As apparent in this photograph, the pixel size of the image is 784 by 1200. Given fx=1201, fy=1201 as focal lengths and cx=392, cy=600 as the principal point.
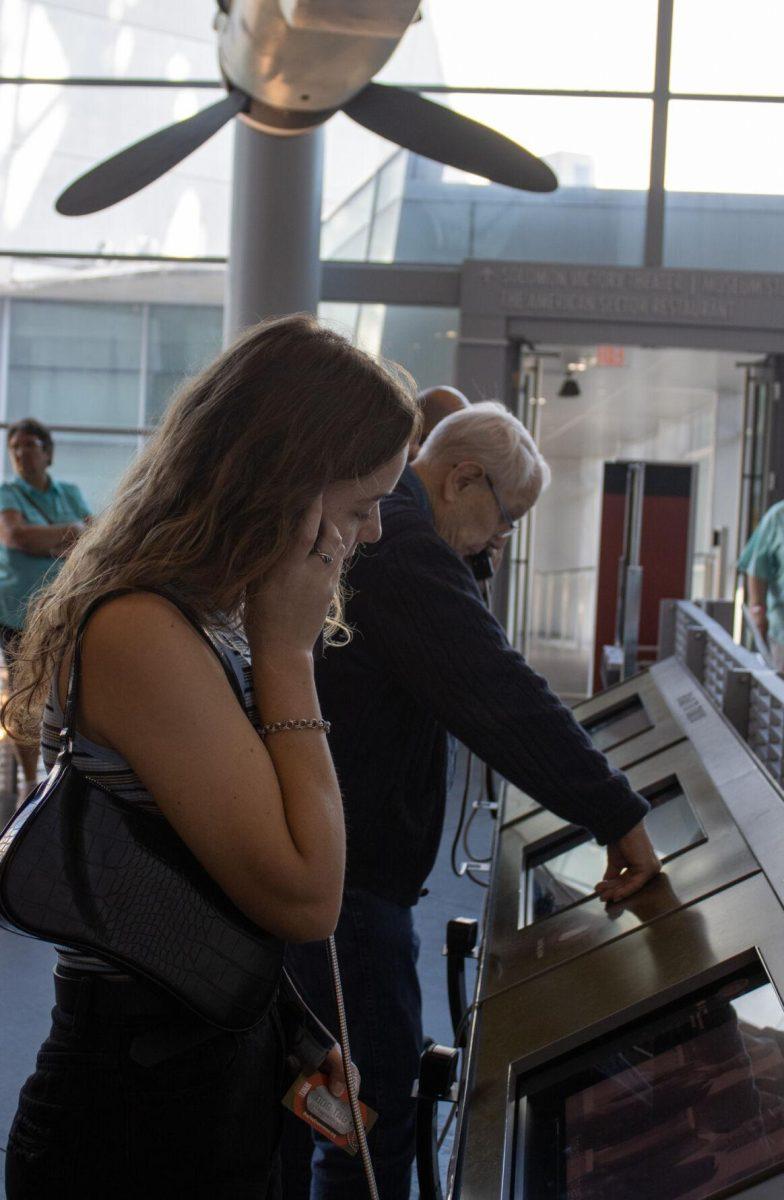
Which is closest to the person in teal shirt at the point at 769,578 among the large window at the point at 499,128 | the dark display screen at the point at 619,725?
the dark display screen at the point at 619,725

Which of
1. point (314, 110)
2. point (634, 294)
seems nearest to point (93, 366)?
point (634, 294)

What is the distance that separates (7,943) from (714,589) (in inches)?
328

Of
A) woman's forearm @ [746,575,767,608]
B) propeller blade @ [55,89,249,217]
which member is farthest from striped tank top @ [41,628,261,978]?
woman's forearm @ [746,575,767,608]

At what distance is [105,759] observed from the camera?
1.04 meters

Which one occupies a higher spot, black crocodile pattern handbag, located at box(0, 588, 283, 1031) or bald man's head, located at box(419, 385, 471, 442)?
bald man's head, located at box(419, 385, 471, 442)

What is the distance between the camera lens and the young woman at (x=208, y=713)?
1.01 meters

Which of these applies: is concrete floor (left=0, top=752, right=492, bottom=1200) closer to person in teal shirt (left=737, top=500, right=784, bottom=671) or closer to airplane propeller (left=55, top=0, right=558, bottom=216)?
person in teal shirt (left=737, top=500, right=784, bottom=671)

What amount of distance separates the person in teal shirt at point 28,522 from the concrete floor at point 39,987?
71.9 inches

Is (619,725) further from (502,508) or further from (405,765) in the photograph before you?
(405,765)

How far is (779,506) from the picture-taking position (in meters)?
6.12

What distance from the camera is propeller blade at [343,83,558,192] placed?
16.1 feet

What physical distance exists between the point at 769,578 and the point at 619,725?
320 centimetres

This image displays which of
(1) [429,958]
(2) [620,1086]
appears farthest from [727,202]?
(2) [620,1086]

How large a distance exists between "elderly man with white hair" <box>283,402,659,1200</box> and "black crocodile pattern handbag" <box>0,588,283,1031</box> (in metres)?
0.69
